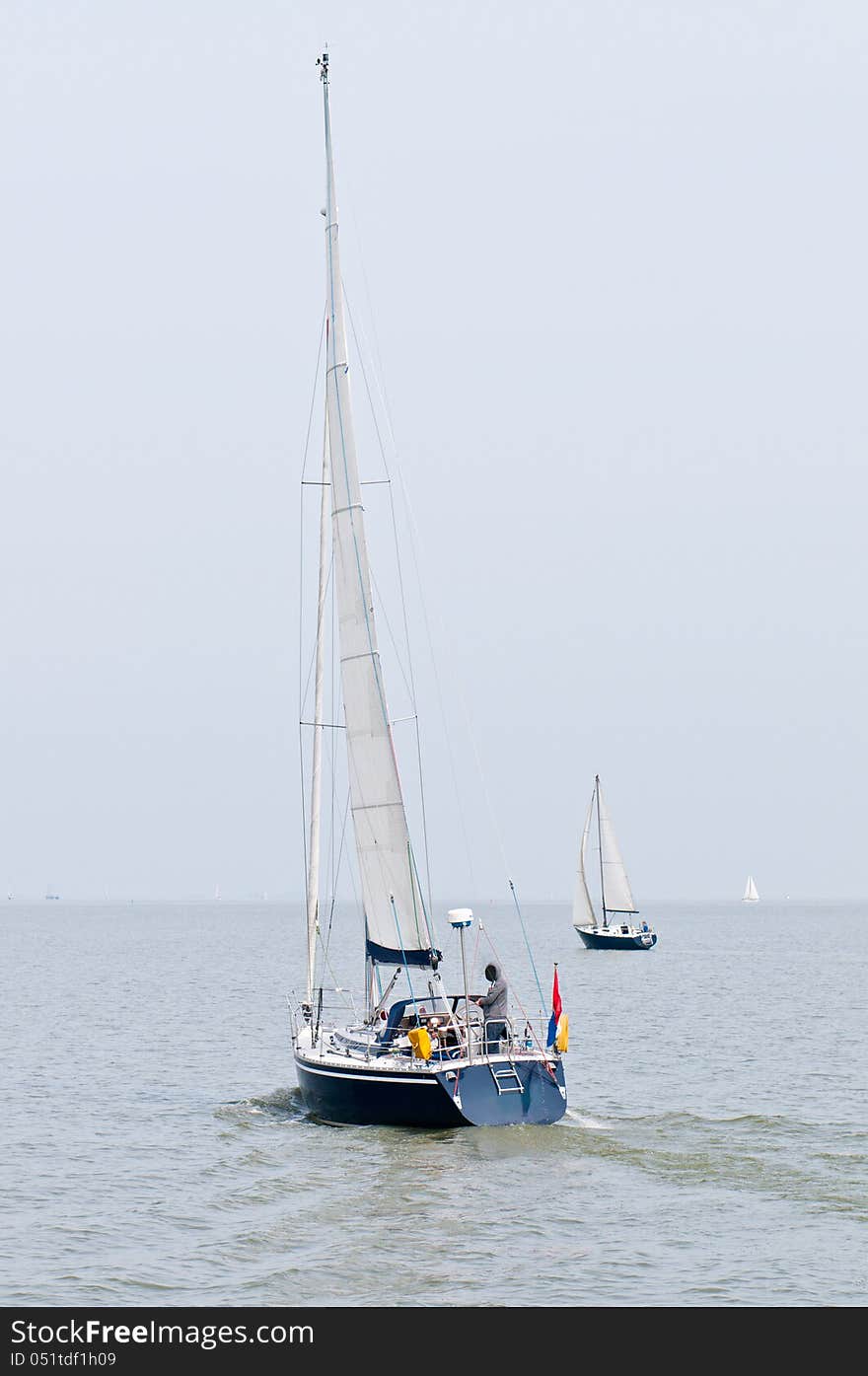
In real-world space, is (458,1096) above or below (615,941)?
above

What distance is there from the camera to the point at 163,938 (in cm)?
15338

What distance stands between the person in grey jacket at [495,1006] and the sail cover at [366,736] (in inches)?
80.1

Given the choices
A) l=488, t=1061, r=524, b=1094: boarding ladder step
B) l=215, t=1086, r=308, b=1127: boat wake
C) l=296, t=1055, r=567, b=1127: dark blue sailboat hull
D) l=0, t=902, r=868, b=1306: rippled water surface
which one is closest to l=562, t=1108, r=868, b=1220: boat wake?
l=0, t=902, r=868, b=1306: rippled water surface

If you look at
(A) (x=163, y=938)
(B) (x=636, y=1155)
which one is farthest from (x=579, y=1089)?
(A) (x=163, y=938)

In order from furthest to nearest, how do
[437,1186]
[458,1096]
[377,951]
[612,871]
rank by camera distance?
[612,871]
[377,951]
[458,1096]
[437,1186]

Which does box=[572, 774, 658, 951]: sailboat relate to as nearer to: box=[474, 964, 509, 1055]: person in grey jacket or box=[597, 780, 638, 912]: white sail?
box=[597, 780, 638, 912]: white sail

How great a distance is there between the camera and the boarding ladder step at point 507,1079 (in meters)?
23.2

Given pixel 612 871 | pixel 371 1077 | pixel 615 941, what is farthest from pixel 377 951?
pixel 615 941

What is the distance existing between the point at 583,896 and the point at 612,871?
3.19 meters

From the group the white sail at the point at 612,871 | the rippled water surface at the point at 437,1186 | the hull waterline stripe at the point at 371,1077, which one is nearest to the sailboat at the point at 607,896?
the white sail at the point at 612,871

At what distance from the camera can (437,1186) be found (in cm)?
2084

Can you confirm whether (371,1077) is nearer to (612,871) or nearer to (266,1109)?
(266,1109)

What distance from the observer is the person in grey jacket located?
2411 cm

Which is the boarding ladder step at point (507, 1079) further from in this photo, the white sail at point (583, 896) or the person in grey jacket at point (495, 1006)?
the white sail at point (583, 896)
